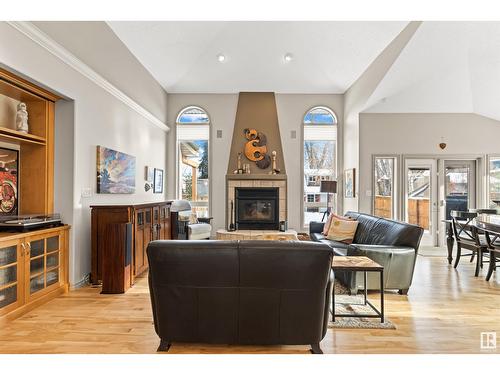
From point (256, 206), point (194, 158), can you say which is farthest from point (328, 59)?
point (194, 158)

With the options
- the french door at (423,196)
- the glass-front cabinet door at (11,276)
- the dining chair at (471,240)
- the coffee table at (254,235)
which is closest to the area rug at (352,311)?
the dining chair at (471,240)

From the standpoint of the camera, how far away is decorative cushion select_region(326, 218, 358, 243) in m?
4.78

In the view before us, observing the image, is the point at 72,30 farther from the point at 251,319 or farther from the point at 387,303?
the point at 387,303

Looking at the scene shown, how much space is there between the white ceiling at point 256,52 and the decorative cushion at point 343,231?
317 cm

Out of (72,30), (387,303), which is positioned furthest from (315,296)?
(72,30)

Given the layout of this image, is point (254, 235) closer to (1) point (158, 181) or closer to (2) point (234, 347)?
(1) point (158, 181)

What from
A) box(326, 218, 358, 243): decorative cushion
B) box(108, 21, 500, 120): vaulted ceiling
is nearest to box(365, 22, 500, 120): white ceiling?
box(108, 21, 500, 120): vaulted ceiling

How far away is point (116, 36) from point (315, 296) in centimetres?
478

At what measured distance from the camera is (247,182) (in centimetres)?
734

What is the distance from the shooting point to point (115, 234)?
147 inches

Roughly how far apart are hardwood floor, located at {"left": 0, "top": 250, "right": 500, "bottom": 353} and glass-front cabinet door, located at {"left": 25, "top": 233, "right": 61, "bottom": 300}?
0.19 metres

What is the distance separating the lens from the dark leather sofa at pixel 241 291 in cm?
208

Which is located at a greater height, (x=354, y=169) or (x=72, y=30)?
(x=72, y=30)

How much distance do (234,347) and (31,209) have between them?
280 cm
